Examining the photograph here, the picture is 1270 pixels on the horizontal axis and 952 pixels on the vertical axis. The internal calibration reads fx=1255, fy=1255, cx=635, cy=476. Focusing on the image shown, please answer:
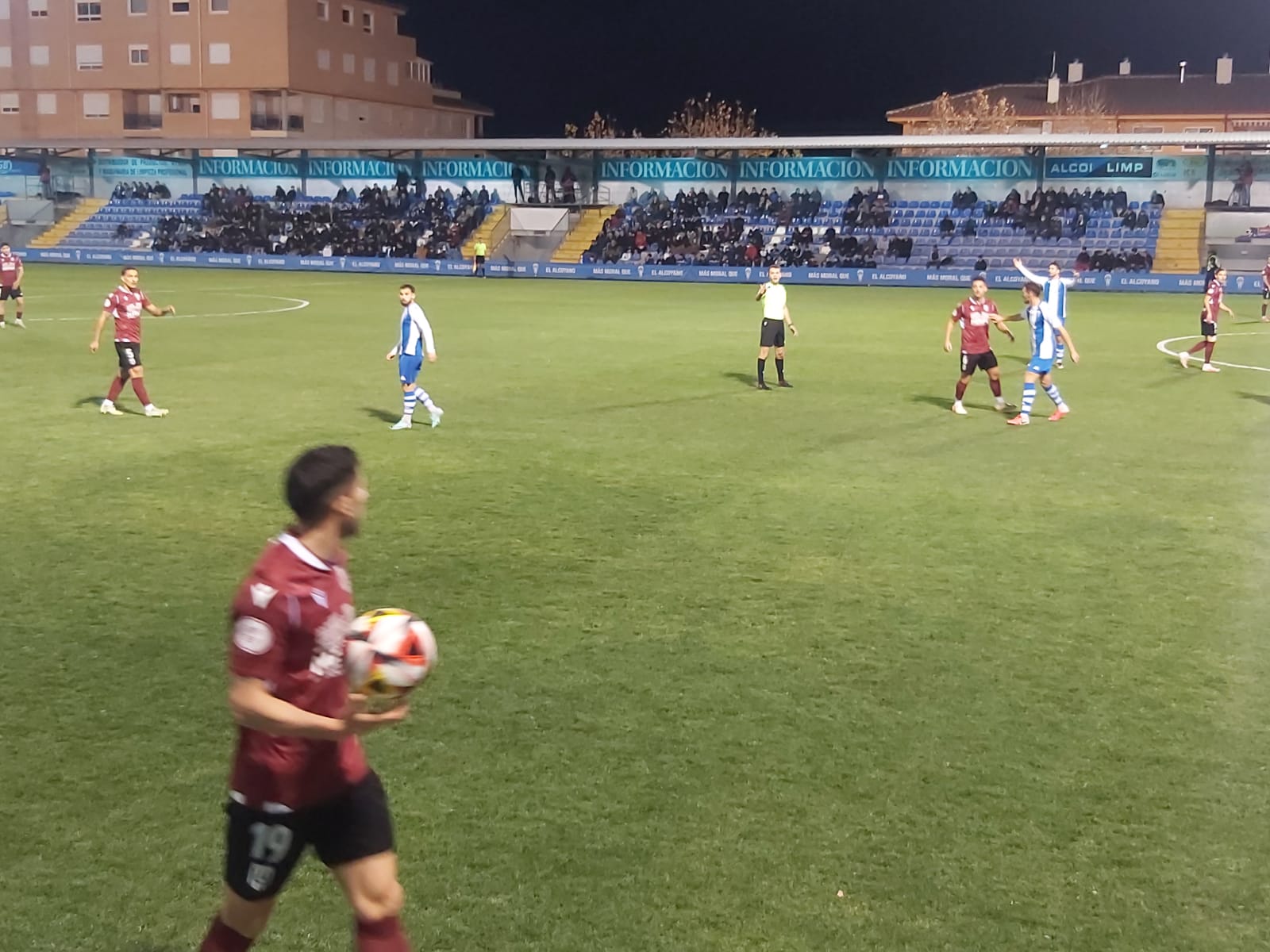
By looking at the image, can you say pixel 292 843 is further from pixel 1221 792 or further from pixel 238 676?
pixel 1221 792

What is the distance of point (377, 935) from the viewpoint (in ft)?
13.1

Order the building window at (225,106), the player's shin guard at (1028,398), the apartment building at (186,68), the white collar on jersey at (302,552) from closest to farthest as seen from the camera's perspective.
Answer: the white collar on jersey at (302,552) < the player's shin guard at (1028,398) < the apartment building at (186,68) < the building window at (225,106)

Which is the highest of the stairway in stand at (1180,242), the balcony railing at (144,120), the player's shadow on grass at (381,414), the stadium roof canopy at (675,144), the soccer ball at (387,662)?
the balcony railing at (144,120)

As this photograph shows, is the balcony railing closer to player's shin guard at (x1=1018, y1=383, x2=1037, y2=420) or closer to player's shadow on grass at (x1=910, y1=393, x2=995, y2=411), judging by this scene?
player's shadow on grass at (x1=910, y1=393, x2=995, y2=411)

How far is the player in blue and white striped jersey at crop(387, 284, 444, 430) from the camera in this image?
51.5ft

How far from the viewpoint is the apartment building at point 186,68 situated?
257 ft

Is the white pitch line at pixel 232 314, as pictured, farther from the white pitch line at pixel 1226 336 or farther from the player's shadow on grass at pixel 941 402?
the white pitch line at pixel 1226 336

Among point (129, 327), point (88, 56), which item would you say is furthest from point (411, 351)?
point (88, 56)

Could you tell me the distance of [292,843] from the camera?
3.96m

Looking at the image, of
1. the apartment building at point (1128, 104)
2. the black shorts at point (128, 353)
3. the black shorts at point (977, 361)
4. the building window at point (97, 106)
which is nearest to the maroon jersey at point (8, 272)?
the black shorts at point (128, 353)

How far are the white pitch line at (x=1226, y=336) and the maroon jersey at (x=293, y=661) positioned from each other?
23004 mm

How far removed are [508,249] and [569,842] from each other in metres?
53.1

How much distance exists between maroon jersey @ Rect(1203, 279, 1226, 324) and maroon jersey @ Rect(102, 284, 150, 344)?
1753cm

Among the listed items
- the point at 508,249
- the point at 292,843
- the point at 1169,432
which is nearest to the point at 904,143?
the point at 508,249
